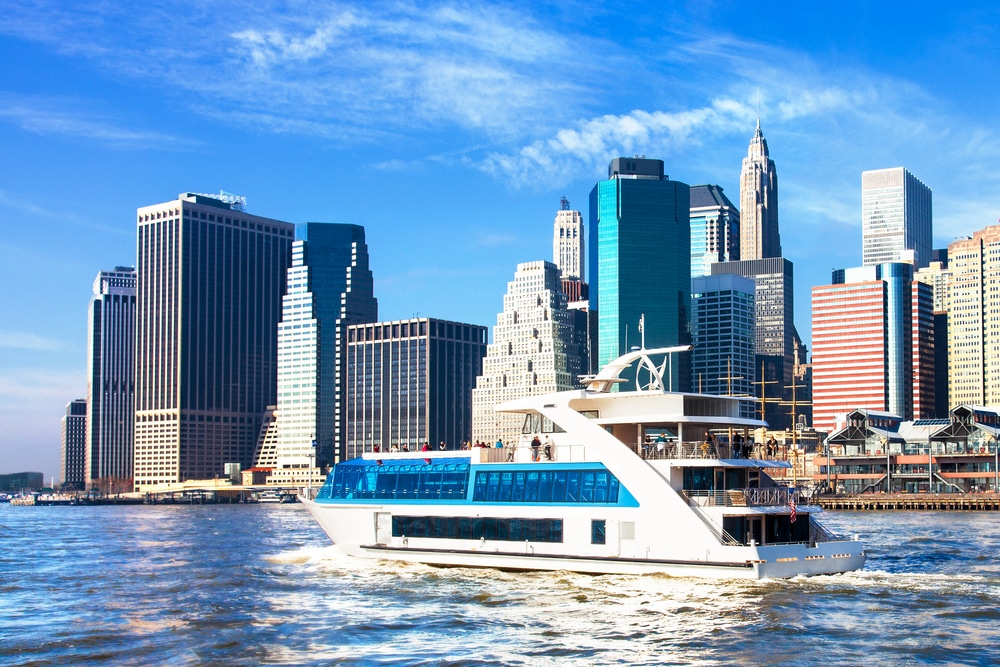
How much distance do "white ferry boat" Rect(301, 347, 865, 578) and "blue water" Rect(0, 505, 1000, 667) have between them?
2.46 ft

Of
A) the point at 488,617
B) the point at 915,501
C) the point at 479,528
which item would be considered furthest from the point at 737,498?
the point at 915,501

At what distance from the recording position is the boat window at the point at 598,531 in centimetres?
3722

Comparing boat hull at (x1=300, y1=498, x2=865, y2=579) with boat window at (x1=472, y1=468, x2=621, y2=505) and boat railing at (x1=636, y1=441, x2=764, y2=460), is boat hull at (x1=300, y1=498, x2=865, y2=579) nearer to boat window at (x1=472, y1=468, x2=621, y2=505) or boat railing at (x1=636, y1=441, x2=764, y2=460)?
boat window at (x1=472, y1=468, x2=621, y2=505)

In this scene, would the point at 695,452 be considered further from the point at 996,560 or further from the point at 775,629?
the point at 996,560

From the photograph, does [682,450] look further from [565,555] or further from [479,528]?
[479,528]

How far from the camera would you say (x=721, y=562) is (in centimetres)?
3444

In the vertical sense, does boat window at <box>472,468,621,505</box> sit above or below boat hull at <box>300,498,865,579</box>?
above

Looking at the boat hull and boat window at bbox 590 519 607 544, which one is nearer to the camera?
the boat hull

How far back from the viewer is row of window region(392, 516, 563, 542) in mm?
38812

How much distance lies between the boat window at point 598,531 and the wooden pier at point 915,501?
8137cm

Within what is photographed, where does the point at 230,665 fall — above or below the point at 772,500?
below

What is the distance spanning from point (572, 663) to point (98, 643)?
1232cm

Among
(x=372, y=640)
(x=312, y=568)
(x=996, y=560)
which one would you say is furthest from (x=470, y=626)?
(x=996, y=560)

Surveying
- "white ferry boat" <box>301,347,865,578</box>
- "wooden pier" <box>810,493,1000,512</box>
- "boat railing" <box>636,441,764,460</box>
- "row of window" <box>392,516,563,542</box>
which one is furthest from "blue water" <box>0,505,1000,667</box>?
"wooden pier" <box>810,493,1000,512</box>
